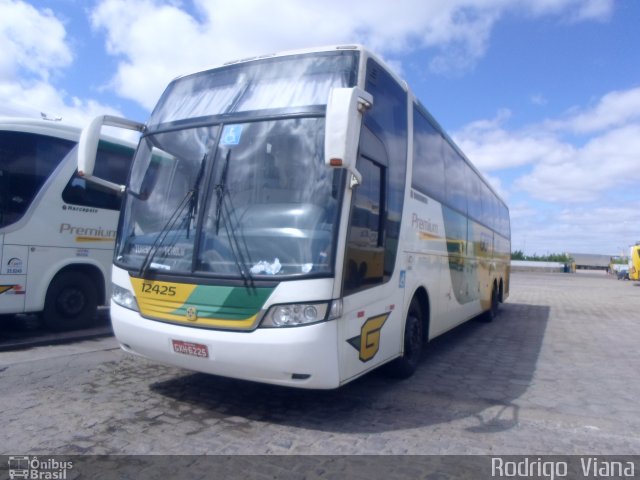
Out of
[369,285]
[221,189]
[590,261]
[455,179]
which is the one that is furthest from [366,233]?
[590,261]

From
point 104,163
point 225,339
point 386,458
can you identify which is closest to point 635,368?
point 386,458

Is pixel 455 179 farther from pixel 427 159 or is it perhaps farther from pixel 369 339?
pixel 369 339

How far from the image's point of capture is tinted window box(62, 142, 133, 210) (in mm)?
8320

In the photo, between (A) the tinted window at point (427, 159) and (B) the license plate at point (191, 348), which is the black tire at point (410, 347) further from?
(B) the license plate at point (191, 348)

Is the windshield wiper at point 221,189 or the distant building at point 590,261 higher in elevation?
the distant building at point 590,261

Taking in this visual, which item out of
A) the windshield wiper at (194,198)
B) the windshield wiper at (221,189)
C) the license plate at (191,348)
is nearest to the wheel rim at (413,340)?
the license plate at (191,348)

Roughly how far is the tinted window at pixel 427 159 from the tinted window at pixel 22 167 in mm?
5604

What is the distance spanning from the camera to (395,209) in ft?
18.4

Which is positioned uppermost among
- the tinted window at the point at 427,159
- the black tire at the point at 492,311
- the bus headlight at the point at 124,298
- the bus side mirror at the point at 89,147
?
the tinted window at the point at 427,159

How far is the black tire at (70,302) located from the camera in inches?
318

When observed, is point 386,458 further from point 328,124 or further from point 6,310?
point 6,310

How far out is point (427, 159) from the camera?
23.1 ft

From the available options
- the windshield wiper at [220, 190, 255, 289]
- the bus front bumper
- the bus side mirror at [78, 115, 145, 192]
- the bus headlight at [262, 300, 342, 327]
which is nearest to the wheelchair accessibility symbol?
the windshield wiper at [220, 190, 255, 289]

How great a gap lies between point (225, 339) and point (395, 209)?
240cm
